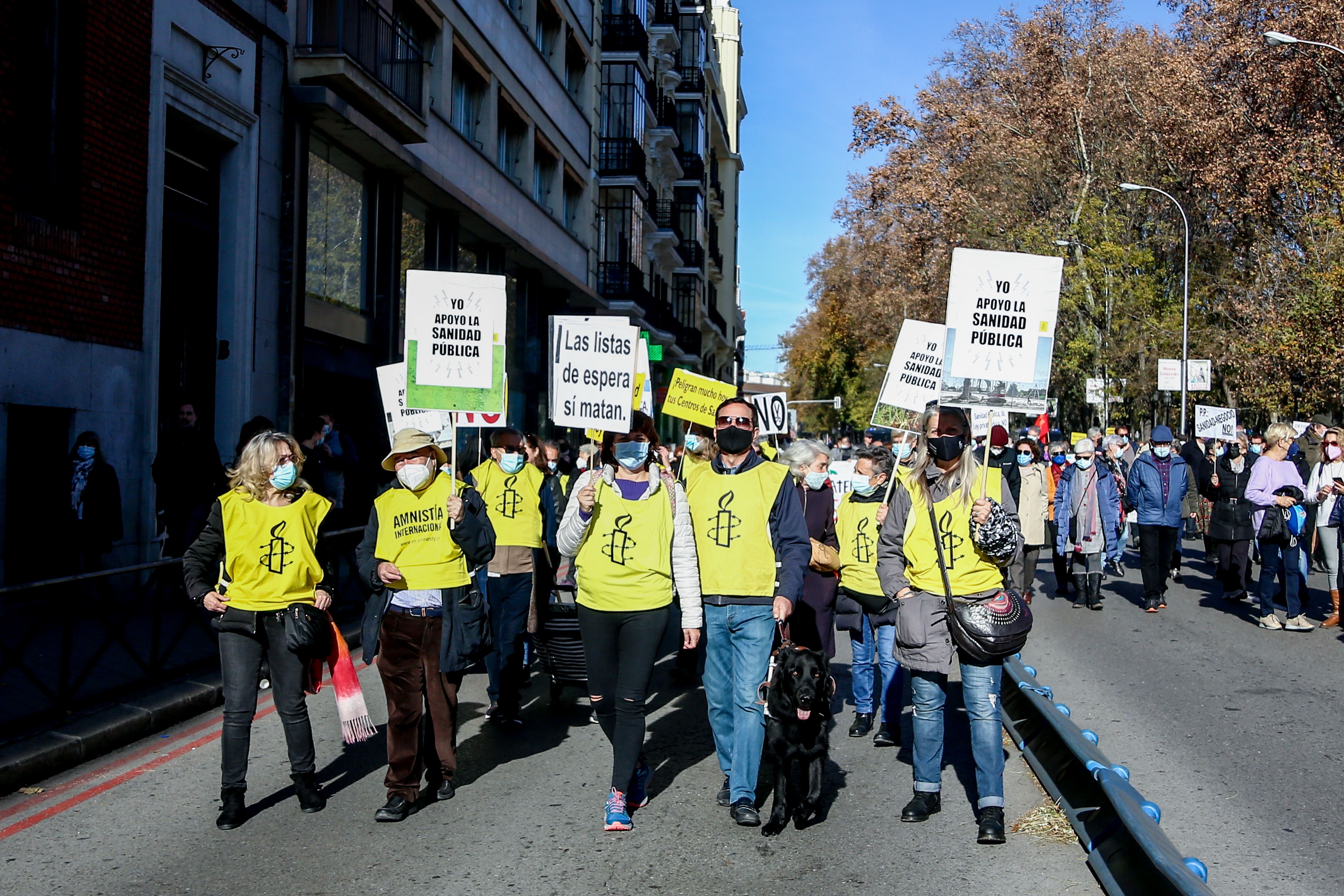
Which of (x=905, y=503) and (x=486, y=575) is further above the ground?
(x=905, y=503)

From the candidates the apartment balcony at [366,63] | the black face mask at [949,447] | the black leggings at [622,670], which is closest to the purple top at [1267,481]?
the black face mask at [949,447]

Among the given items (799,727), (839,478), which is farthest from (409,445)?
(839,478)

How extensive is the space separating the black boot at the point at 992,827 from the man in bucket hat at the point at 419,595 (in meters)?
2.61

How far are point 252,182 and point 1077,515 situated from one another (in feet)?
35.7

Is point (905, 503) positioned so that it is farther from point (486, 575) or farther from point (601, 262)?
point (601, 262)

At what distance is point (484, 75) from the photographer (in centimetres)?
2414

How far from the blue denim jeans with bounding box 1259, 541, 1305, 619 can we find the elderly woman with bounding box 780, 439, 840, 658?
241 inches

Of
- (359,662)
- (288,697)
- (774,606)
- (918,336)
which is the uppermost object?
(918,336)

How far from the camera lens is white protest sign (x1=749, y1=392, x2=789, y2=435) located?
20797 millimetres

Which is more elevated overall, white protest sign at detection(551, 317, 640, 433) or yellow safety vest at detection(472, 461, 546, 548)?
white protest sign at detection(551, 317, 640, 433)

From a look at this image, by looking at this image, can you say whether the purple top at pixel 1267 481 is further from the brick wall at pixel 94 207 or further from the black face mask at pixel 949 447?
the brick wall at pixel 94 207

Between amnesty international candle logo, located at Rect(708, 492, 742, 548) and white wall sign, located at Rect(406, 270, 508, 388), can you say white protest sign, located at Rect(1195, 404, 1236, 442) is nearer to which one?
white wall sign, located at Rect(406, 270, 508, 388)

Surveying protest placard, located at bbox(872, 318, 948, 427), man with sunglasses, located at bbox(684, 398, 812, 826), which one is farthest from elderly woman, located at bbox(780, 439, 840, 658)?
protest placard, located at bbox(872, 318, 948, 427)

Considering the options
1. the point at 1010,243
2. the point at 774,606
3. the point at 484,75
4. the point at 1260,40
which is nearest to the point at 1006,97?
the point at 1010,243
